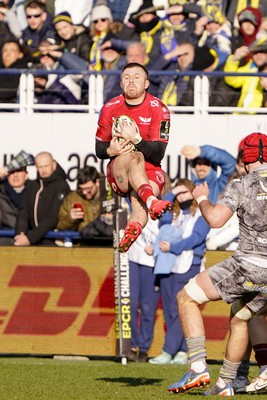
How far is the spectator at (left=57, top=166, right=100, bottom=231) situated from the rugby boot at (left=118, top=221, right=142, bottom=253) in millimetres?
A: 5708

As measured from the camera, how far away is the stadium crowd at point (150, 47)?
18562 mm

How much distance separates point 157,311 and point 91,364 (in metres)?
1.28

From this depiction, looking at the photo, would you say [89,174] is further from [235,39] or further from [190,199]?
[235,39]

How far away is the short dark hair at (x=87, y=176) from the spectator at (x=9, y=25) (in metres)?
4.22

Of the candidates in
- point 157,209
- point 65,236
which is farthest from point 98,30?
point 157,209

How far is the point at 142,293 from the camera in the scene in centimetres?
1648

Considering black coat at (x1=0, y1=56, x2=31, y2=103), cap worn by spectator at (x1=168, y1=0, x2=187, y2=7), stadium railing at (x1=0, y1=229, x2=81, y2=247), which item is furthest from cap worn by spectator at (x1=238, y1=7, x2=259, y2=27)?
stadium railing at (x1=0, y1=229, x2=81, y2=247)

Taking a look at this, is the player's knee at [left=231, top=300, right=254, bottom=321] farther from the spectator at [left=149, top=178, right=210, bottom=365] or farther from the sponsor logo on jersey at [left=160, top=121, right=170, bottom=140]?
the spectator at [left=149, top=178, right=210, bottom=365]

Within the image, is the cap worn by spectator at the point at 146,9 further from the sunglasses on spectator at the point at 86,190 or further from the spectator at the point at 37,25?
the sunglasses on spectator at the point at 86,190

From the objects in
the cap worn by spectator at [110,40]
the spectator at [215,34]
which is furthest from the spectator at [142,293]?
the cap worn by spectator at [110,40]

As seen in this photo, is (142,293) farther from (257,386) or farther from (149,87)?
(257,386)

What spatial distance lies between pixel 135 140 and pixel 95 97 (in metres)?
6.98

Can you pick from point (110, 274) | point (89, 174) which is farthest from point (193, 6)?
point (110, 274)

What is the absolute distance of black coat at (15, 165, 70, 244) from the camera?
57.2ft
